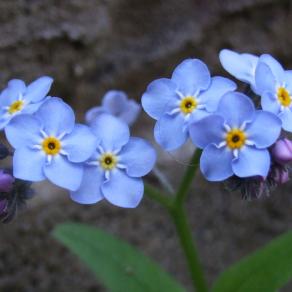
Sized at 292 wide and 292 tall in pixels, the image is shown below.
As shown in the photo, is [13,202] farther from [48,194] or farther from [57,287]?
[57,287]

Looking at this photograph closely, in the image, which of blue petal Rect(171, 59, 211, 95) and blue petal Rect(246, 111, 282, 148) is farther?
blue petal Rect(171, 59, 211, 95)

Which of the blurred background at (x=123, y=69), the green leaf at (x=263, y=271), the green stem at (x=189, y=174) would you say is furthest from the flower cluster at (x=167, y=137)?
the blurred background at (x=123, y=69)

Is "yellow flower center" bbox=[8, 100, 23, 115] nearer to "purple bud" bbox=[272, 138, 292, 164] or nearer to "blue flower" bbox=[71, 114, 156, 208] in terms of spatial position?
"blue flower" bbox=[71, 114, 156, 208]

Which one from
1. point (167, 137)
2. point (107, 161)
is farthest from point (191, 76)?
point (107, 161)

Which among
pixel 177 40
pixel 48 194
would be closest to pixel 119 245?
pixel 48 194

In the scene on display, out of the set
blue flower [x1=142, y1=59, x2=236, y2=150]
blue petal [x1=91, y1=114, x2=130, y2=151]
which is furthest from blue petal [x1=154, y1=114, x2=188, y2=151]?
blue petal [x1=91, y1=114, x2=130, y2=151]
